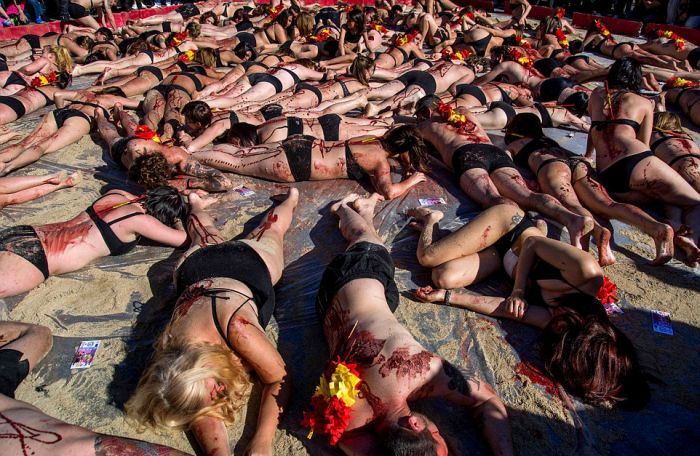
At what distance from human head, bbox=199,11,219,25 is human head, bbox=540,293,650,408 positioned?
38.3ft

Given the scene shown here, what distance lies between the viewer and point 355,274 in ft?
9.52

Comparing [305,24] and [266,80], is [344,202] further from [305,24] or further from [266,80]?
[305,24]

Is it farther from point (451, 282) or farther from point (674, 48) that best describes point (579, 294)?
point (674, 48)

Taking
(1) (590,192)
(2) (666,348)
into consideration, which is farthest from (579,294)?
(1) (590,192)

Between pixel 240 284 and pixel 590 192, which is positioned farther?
pixel 590 192

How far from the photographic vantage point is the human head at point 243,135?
17.2ft

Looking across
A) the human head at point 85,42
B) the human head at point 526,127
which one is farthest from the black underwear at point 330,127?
the human head at point 85,42

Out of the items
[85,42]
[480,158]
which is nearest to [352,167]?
[480,158]

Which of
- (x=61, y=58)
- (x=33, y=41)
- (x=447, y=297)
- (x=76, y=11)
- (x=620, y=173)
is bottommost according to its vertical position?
(x=447, y=297)

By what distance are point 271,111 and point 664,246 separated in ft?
14.7

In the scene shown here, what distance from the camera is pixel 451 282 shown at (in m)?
3.42

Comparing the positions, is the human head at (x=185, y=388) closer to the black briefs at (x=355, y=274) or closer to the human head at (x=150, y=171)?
the black briefs at (x=355, y=274)

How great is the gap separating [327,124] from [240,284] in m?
2.91

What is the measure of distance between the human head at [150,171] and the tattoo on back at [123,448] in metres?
2.80
